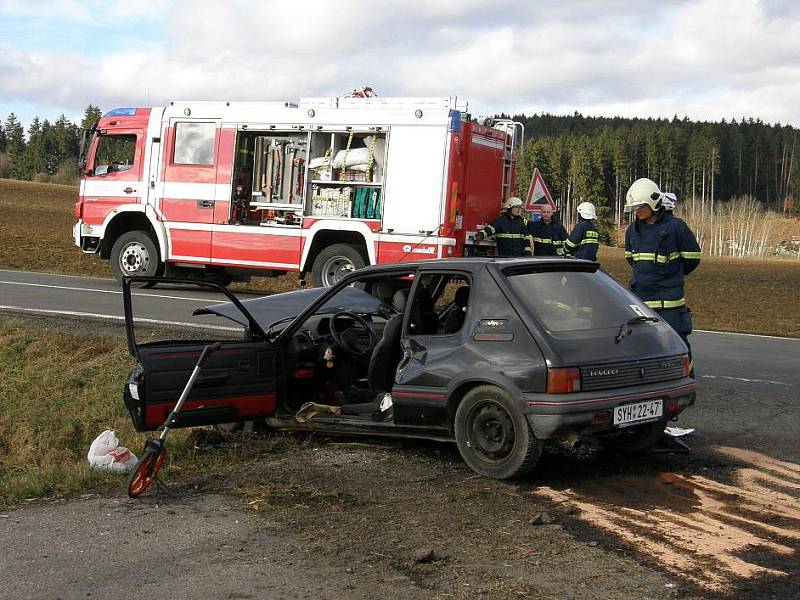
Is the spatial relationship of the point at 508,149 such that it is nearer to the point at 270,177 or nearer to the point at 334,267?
the point at 334,267

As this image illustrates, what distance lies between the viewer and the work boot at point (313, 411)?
6.87 m

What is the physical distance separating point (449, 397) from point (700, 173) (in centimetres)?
12877

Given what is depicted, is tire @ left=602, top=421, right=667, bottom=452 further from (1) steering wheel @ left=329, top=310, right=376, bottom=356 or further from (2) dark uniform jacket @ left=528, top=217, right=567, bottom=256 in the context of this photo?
(2) dark uniform jacket @ left=528, top=217, right=567, bottom=256

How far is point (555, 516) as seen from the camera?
516cm

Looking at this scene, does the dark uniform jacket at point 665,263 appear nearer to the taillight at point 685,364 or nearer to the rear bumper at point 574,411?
the taillight at point 685,364

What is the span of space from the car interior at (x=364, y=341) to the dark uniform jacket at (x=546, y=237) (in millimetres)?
5832

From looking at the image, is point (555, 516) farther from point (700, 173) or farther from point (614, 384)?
point (700, 173)

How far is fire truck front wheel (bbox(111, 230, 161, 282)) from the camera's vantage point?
56.7ft

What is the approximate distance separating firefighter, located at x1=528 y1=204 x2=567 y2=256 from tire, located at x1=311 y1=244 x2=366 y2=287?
3.17 m

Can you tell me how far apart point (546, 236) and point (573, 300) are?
23.8 feet

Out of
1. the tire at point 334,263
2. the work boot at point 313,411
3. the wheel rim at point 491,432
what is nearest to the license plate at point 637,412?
the wheel rim at point 491,432

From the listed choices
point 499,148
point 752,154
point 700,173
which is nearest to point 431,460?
point 499,148

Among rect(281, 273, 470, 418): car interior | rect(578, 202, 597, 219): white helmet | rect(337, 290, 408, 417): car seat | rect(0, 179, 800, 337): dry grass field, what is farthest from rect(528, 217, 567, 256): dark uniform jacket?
rect(337, 290, 408, 417): car seat

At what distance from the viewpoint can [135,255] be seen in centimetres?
1744
